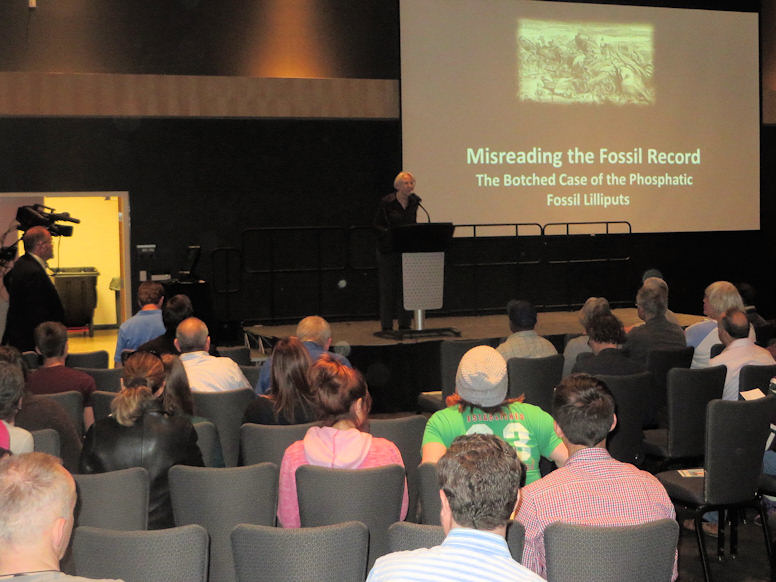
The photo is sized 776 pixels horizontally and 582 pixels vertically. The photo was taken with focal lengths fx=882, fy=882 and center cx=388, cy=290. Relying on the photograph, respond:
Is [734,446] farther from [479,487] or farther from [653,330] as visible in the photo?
[479,487]

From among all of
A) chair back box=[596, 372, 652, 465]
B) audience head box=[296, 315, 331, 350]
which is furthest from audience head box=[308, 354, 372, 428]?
audience head box=[296, 315, 331, 350]

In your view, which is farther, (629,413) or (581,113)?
(581,113)

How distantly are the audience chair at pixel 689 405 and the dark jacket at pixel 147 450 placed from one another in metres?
2.59

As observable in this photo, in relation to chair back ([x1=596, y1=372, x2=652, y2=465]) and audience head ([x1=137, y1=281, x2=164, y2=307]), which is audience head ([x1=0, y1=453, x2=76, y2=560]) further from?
audience head ([x1=137, y1=281, x2=164, y2=307])

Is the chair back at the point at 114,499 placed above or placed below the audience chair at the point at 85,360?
below

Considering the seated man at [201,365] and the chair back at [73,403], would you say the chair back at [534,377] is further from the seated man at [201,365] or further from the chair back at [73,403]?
the chair back at [73,403]

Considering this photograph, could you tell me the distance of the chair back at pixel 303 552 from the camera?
2338mm

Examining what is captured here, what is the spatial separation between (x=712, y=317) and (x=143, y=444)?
4138mm

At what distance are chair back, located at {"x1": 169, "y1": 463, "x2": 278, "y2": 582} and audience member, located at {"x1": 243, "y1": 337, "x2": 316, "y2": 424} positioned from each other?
37.2 inches

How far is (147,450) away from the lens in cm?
328

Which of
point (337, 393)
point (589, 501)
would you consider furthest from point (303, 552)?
point (337, 393)

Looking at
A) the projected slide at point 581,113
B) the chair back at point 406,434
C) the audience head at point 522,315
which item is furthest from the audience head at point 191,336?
the projected slide at point 581,113

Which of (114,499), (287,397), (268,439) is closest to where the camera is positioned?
(114,499)

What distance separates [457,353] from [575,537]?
3.68 metres
